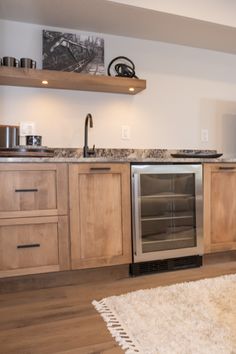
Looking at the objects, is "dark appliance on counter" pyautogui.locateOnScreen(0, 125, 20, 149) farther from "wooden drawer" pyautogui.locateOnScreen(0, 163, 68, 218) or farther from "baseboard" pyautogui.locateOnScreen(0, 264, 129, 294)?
"baseboard" pyautogui.locateOnScreen(0, 264, 129, 294)

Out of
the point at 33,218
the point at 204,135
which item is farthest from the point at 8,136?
the point at 204,135

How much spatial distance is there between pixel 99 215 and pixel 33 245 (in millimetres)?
468

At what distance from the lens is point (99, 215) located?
2.01m

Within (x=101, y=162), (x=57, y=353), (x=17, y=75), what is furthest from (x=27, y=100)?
(x=57, y=353)

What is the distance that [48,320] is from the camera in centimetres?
153

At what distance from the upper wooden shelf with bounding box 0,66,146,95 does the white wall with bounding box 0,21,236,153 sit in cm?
9

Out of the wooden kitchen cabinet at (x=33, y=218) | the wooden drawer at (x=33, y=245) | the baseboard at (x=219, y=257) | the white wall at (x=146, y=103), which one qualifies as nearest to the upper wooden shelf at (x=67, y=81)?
the white wall at (x=146, y=103)

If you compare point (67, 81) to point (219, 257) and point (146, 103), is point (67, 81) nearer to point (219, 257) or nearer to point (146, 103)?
point (146, 103)

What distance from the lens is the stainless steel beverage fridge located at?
2113 millimetres

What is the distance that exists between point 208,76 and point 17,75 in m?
1.84

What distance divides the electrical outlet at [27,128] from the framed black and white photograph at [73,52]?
469 millimetres

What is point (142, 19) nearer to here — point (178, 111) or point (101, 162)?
point (178, 111)

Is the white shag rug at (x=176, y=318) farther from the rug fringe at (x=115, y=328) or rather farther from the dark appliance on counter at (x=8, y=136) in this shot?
the dark appliance on counter at (x=8, y=136)

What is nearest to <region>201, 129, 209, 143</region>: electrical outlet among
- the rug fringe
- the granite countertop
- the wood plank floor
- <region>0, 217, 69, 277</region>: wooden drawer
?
the granite countertop
